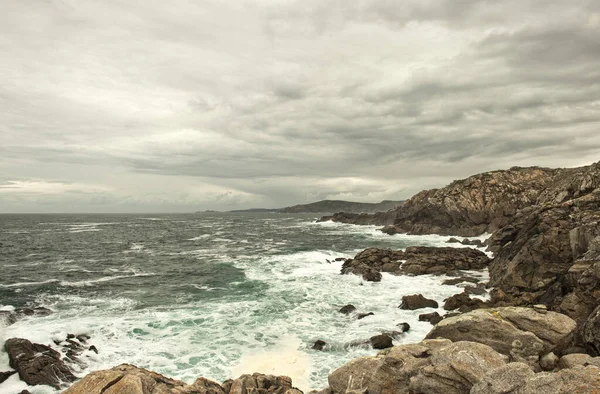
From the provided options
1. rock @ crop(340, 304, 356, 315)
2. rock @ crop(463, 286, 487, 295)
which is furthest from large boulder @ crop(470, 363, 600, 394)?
rock @ crop(463, 286, 487, 295)

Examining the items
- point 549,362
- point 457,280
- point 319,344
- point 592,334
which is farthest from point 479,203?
point 549,362

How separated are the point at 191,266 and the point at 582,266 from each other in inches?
1691

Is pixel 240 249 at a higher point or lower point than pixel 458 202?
lower

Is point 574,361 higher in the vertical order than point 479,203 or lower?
lower

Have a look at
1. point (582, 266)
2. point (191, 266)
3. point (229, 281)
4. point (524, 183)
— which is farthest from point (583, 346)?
point (524, 183)

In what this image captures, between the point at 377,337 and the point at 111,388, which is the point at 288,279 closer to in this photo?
the point at 377,337

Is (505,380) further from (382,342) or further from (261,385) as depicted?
(382,342)

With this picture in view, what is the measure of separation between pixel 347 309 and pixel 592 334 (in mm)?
15773

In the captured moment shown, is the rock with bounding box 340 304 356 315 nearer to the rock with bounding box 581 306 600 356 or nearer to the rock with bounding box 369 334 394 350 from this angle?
the rock with bounding box 369 334 394 350

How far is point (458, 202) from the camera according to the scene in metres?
77.3

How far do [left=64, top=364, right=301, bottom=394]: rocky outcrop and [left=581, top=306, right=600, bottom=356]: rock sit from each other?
11102 millimetres

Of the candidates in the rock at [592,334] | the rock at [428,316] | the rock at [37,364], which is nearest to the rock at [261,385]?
the rock at [37,364]

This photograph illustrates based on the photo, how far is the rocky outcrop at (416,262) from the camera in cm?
3812

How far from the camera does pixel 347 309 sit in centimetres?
2611
